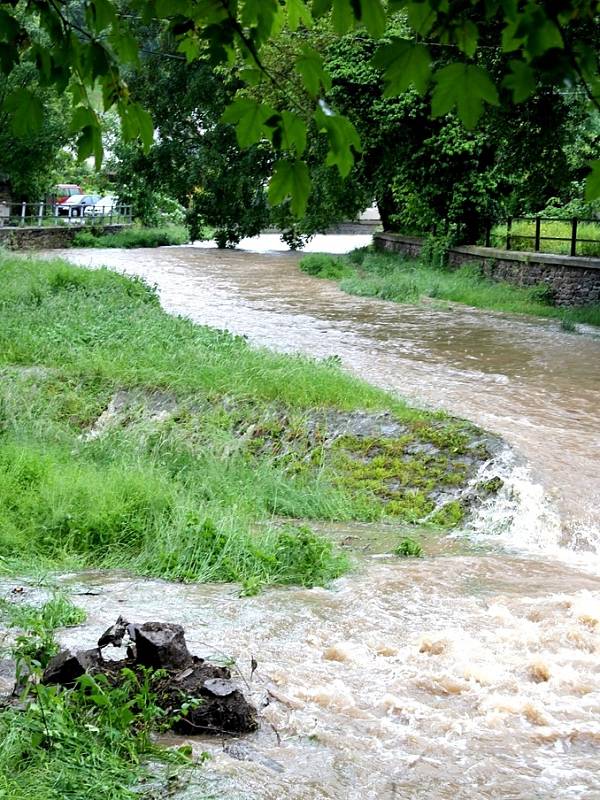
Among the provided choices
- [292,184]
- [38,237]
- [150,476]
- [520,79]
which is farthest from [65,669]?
[38,237]

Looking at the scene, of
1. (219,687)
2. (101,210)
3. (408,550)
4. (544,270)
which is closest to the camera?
(219,687)

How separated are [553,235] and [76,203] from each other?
102ft

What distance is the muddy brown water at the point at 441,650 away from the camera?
4.49 metres

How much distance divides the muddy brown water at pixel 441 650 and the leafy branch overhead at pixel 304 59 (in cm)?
244

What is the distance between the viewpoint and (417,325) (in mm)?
19094

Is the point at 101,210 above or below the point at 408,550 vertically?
above

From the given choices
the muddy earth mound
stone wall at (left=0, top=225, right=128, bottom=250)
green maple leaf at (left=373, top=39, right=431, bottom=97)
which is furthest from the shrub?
stone wall at (left=0, top=225, right=128, bottom=250)

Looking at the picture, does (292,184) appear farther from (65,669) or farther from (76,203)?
(76,203)

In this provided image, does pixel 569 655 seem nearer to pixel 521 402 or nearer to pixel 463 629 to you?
pixel 463 629

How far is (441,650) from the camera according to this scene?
5.86 m

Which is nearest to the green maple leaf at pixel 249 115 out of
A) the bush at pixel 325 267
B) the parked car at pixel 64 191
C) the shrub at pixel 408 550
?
the shrub at pixel 408 550

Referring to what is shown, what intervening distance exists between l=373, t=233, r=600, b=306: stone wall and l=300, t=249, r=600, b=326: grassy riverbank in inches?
10.1

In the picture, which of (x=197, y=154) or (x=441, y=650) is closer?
(x=441, y=650)

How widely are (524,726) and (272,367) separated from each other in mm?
7551
